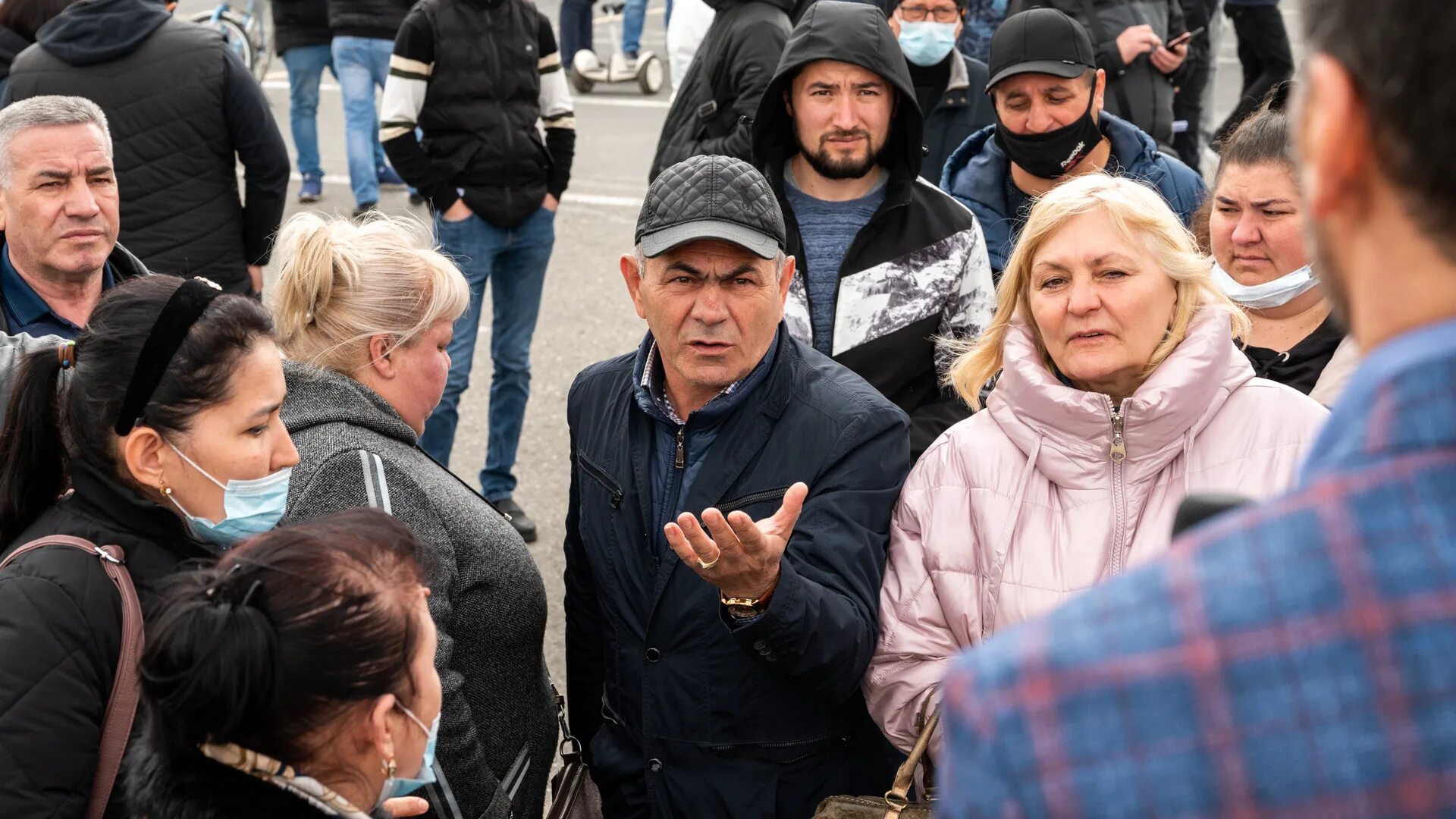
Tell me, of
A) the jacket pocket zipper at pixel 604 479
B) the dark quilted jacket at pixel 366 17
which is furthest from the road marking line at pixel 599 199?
the jacket pocket zipper at pixel 604 479

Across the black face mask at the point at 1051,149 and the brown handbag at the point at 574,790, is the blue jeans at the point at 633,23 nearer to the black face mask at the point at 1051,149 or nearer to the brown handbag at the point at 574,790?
the black face mask at the point at 1051,149

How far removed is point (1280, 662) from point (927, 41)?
15.6ft

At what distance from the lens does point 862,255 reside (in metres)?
3.67

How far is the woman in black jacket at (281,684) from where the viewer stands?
1785mm

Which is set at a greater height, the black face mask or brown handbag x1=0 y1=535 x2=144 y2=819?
the black face mask

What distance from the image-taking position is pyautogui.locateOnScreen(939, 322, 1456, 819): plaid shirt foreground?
75 cm

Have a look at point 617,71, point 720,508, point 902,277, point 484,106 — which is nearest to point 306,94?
point 617,71

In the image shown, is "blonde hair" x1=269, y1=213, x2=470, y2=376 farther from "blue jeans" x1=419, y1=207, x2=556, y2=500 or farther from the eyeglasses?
the eyeglasses

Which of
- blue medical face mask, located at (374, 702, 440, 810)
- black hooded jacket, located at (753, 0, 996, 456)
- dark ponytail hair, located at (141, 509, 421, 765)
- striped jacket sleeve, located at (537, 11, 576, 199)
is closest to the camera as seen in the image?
dark ponytail hair, located at (141, 509, 421, 765)

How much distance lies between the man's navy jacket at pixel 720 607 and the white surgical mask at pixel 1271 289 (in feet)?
3.50

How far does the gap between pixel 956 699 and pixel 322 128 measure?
12039 millimetres

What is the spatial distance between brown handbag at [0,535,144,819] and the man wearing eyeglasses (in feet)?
12.4

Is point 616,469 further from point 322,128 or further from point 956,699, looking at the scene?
point 322,128

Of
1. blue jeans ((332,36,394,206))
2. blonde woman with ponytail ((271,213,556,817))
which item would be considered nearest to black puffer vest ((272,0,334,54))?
blue jeans ((332,36,394,206))
